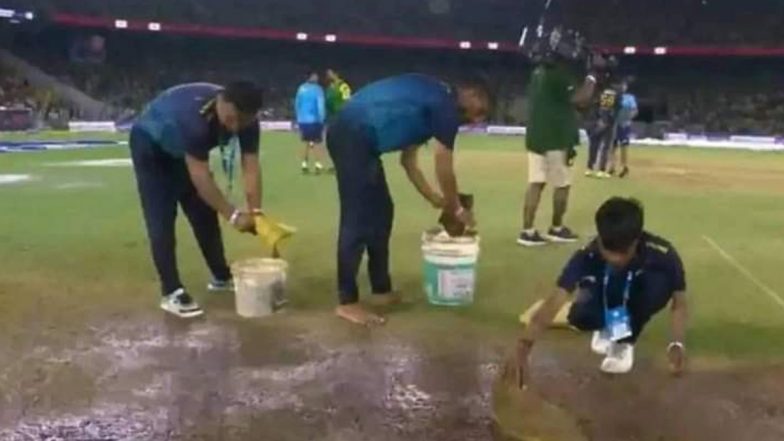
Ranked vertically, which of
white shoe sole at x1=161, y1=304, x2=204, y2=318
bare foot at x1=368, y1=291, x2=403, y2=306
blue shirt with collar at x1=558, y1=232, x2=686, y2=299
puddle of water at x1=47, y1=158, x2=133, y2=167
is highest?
blue shirt with collar at x1=558, y1=232, x2=686, y2=299

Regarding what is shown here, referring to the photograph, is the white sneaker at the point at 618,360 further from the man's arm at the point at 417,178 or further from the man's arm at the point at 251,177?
the man's arm at the point at 251,177

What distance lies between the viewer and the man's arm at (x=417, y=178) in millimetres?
6117

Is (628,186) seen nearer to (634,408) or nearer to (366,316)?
(366,316)

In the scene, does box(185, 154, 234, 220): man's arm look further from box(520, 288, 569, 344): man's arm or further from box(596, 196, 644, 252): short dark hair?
box(596, 196, 644, 252): short dark hair

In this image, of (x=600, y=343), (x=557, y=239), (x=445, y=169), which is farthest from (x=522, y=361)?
(x=557, y=239)

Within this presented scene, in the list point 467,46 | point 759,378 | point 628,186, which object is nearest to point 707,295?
point 759,378

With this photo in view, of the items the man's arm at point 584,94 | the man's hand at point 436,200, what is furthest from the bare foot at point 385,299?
the man's arm at point 584,94

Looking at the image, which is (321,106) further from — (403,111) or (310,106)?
(403,111)

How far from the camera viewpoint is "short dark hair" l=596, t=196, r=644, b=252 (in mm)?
4379

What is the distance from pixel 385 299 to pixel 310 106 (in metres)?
9.66

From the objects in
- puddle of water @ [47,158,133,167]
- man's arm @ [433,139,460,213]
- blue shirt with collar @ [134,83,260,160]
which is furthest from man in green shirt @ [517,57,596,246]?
puddle of water @ [47,158,133,167]

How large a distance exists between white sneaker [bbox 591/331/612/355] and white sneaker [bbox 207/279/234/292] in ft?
8.01

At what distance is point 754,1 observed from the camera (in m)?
37.1

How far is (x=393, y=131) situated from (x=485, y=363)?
4.67 feet
